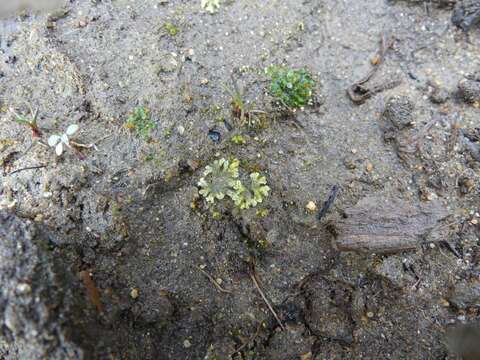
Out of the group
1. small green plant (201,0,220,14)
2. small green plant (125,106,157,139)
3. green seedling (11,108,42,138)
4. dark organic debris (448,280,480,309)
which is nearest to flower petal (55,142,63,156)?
green seedling (11,108,42,138)

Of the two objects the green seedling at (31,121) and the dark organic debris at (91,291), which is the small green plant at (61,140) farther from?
the dark organic debris at (91,291)

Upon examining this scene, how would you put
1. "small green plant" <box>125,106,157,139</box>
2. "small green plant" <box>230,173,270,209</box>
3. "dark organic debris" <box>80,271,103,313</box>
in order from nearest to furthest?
"dark organic debris" <box>80,271,103,313</box> → "small green plant" <box>230,173,270,209</box> → "small green plant" <box>125,106,157,139</box>

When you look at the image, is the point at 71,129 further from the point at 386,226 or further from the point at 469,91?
the point at 469,91

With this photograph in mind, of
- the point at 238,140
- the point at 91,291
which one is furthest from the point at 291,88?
the point at 91,291

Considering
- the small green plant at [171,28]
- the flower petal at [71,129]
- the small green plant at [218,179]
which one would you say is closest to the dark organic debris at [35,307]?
the flower petal at [71,129]

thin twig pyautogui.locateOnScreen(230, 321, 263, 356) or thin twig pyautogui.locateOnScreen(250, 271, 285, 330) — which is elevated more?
thin twig pyautogui.locateOnScreen(250, 271, 285, 330)

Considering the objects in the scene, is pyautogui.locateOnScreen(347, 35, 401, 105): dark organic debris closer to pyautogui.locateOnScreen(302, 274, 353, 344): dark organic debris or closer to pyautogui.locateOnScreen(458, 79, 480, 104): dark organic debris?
pyautogui.locateOnScreen(458, 79, 480, 104): dark organic debris

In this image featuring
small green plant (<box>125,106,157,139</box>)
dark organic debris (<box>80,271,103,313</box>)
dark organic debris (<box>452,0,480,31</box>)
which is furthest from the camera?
dark organic debris (<box>452,0,480,31</box>)
